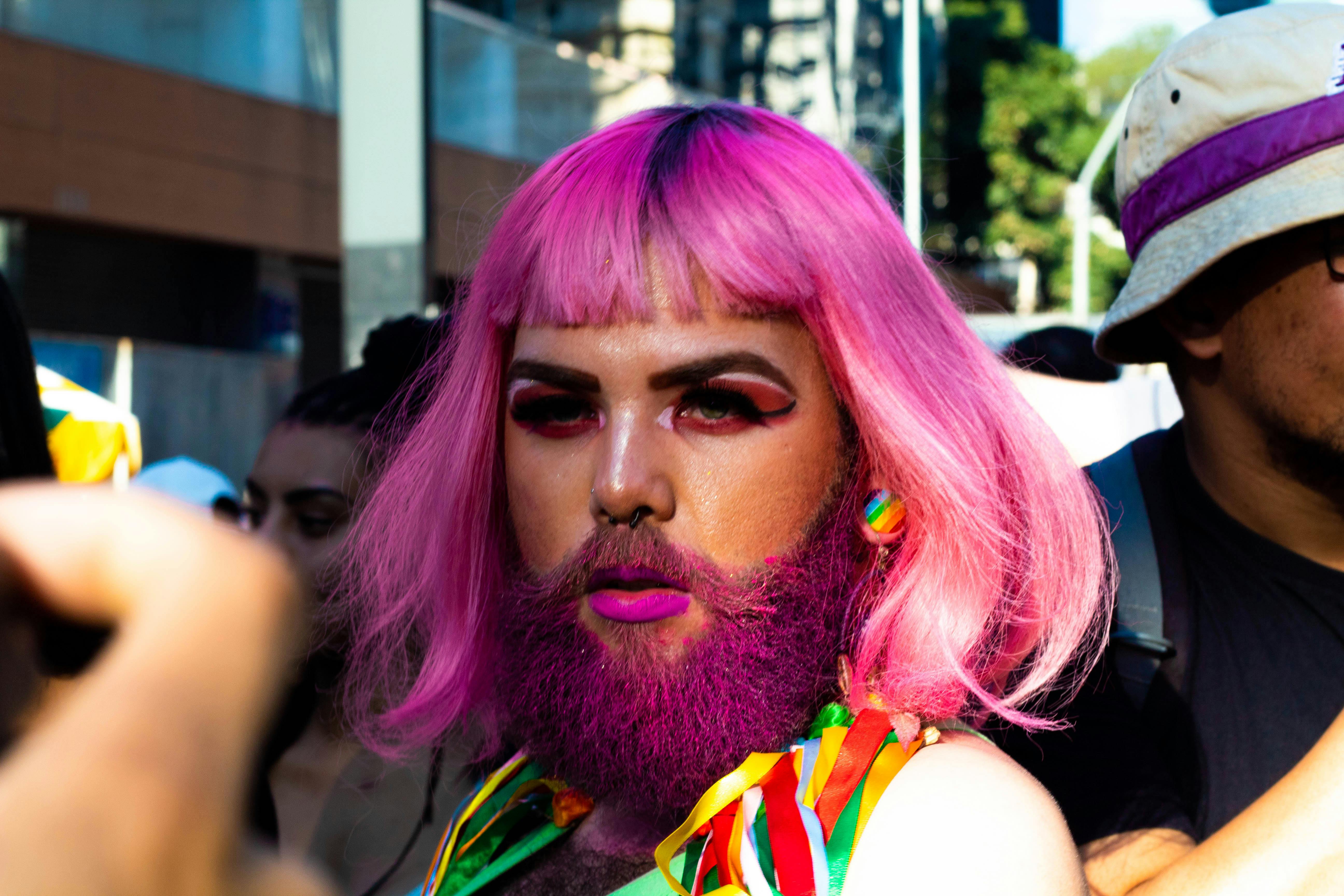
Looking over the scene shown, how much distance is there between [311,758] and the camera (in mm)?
2854

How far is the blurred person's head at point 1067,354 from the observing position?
114 inches

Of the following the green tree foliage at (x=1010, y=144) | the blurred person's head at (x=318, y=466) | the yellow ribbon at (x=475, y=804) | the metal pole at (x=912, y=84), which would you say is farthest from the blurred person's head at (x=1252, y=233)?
the green tree foliage at (x=1010, y=144)

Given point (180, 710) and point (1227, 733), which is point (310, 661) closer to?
point (1227, 733)

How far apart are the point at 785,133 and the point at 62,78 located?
330 inches

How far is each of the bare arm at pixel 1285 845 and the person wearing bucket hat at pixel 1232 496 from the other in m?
0.15

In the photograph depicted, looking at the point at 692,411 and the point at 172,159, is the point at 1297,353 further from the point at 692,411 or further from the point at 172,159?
the point at 172,159

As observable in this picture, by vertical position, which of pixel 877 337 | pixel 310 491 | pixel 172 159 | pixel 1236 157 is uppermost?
pixel 172 159

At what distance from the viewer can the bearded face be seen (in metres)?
1.51

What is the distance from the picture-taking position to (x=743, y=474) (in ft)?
5.03

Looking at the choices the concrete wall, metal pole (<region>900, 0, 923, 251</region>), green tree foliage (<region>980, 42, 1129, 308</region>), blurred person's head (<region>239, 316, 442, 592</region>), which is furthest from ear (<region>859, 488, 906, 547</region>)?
green tree foliage (<region>980, 42, 1129, 308</region>)

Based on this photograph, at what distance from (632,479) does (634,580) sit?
0.13m

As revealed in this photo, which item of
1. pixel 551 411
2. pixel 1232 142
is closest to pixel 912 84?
pixel 1232 142

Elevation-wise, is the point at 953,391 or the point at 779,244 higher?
the point at 779,244

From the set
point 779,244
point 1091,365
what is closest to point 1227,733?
point 779,244
